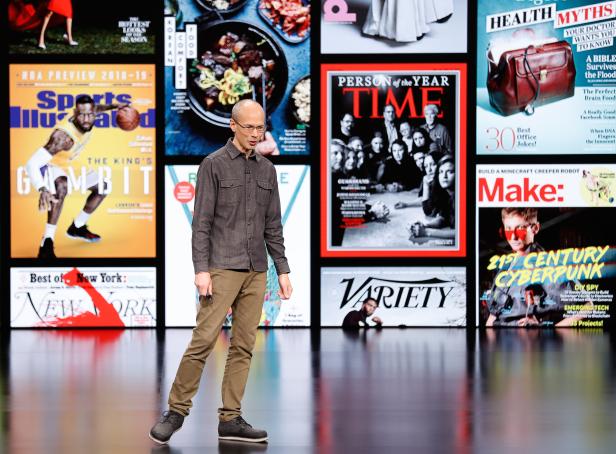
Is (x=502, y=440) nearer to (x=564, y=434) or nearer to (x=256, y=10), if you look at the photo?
(x=564, y=434)

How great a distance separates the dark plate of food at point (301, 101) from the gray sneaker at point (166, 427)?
4.50 m

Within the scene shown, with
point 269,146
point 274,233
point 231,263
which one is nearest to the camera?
point 231,263

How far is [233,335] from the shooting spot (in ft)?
14.9

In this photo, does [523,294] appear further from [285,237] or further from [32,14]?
[32,14]

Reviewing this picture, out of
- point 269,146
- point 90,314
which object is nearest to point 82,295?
point 90,314

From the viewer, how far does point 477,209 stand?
856 centimetres

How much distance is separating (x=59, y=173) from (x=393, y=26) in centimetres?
305

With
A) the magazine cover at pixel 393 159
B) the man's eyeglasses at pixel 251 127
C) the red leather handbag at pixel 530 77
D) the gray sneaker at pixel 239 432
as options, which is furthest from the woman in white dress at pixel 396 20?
the gray sneaker at pixel 239 432

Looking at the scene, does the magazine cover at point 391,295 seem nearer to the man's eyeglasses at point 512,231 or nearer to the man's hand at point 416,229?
the man's hand at point 416,229

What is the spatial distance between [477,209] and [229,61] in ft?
7.93

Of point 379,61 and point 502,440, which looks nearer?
point 502,440

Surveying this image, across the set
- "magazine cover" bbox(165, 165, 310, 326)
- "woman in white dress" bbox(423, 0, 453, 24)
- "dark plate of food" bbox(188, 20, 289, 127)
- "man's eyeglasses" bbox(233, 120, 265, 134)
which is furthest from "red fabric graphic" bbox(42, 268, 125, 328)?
"man's eyeglasses" bbox(233, 120, 265, 134)

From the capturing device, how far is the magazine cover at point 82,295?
8555 mm

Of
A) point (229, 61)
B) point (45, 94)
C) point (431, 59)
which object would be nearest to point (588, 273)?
point (431, 59)
